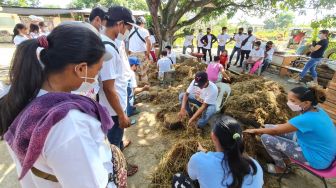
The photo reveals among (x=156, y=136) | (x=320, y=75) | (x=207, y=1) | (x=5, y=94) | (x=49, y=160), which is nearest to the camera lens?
(x=49, y=160)

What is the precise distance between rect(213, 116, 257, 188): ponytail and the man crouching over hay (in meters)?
1.93

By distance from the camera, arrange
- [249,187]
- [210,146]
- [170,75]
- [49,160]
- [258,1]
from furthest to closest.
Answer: [258,1] < [170,75] < [210,146] < [249,187] < [49,160]

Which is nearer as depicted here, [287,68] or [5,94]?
[5,94]

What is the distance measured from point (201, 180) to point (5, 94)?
1.44m

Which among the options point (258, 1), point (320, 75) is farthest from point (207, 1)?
point (320, 75)

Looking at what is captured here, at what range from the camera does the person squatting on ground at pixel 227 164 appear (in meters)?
1.57

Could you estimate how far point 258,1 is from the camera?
998 centimetres

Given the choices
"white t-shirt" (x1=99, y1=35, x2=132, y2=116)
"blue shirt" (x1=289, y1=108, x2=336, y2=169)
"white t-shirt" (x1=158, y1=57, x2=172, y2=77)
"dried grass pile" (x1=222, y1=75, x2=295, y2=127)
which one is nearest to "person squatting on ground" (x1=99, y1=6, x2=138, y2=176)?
"white t-shirt" (x1=99, y1=35, x2=132, y2=116)

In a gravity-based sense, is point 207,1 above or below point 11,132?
above

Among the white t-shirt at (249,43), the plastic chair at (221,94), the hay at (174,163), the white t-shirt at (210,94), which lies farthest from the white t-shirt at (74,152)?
the white t-shirt at (249,43)

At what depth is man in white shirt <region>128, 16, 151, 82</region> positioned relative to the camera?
6029 mm

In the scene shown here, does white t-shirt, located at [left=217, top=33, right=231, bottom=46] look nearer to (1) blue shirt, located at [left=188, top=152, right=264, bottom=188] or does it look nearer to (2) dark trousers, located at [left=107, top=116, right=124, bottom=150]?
(2) dark trousers, located at [left=107, top=116, right=124, bottom=150]

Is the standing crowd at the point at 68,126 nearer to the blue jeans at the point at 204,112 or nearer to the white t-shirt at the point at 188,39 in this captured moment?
the blue jeans at the point at 204,112

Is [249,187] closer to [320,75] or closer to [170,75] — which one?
[170,75]
